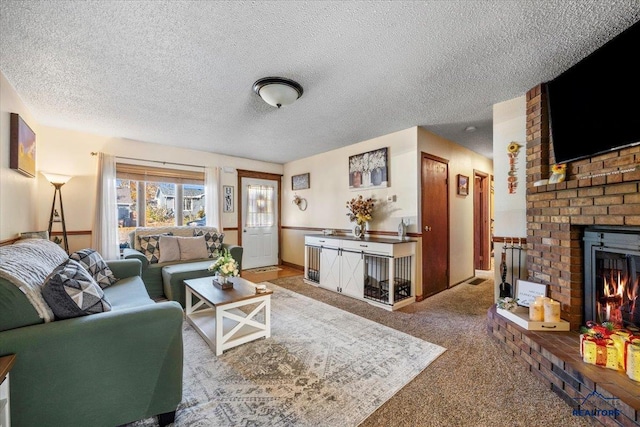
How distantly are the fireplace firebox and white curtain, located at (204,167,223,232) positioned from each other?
4.89 metres

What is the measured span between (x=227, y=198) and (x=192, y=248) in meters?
1.54

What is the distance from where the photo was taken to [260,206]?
18.7 feet

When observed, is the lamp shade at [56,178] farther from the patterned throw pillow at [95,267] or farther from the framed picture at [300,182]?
the framed picture at [300,182]

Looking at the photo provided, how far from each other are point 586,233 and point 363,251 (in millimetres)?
2140

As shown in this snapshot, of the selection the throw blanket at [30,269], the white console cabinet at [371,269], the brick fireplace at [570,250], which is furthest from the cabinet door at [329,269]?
the throw blanket at [30,269]

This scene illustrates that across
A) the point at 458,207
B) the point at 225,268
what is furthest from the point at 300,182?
the point at 225,268

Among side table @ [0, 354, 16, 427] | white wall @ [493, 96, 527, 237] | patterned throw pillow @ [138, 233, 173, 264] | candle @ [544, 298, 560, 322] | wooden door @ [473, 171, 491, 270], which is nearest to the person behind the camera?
side table @ [0, 354, 16, 427]

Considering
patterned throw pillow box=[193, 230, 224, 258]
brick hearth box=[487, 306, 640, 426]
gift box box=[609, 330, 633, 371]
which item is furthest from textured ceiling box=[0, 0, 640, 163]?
brick hearth box=[487, 306, 640, 426]

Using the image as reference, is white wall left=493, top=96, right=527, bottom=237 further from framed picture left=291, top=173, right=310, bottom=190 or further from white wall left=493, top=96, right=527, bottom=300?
framed picture left=291, top=173, right=310, bottom=190

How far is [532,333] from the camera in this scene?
77.5 inches

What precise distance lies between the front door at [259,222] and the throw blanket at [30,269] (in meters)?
3.43

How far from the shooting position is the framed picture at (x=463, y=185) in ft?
14.1

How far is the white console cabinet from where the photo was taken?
326cm

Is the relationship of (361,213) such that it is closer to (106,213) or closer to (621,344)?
(621,344)
